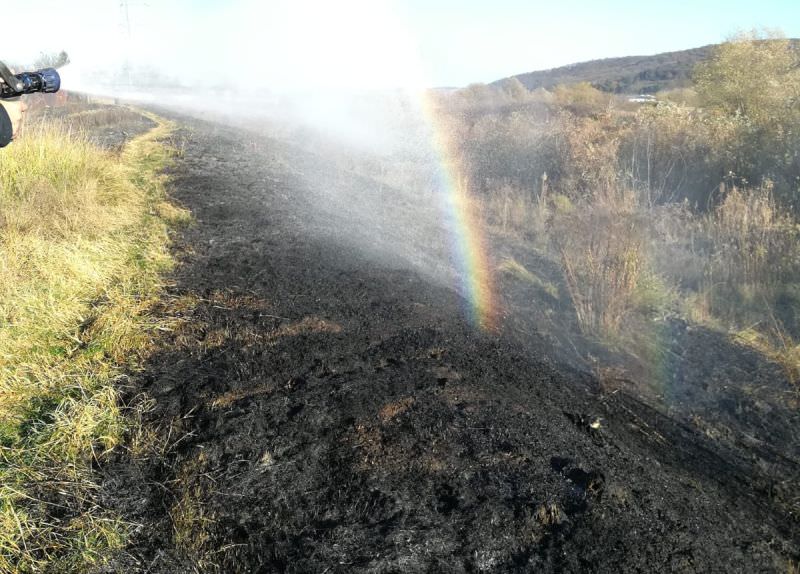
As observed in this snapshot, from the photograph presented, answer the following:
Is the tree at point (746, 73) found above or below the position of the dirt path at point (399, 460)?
above

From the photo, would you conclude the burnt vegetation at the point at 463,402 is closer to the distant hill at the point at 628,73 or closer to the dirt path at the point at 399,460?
the dirt path at the point at 399,460

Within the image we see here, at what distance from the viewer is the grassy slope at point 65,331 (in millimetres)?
2248

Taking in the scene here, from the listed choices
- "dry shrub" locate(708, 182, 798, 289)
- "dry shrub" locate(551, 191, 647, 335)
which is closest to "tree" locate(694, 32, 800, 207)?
"dry shrub" locate(708, 182, 798, 289)

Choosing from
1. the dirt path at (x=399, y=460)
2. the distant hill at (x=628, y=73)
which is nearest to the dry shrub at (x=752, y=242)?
the dirt path at (x=399, y=460)

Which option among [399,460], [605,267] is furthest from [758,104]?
[399,460]

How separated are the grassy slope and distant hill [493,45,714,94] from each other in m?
59.8

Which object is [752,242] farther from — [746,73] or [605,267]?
[746,73]

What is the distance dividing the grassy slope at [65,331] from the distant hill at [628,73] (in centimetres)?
5977

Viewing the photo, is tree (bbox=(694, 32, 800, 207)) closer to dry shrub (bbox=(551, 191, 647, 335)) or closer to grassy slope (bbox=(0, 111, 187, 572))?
dry shrub (bbox=(551, 191, 647, 335))

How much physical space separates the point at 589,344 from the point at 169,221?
4.62 m

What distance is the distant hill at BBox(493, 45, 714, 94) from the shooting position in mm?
61188

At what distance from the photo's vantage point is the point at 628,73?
74938 millimetres

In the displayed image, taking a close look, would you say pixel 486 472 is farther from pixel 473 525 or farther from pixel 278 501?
pixel 278 501

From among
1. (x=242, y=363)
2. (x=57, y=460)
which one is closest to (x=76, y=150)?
(x=242, y=363)
